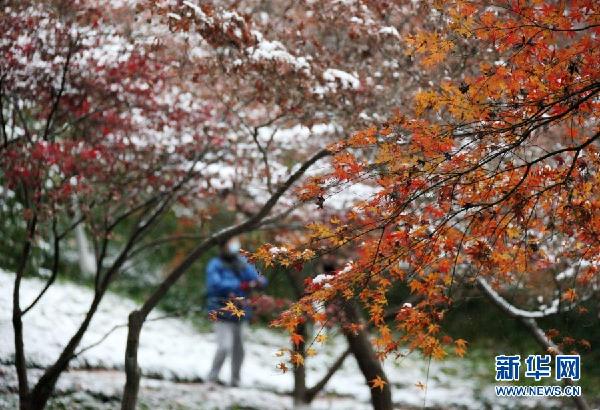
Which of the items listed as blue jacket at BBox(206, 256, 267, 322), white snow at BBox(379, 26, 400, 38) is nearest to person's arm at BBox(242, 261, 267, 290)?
blue jacket at BBox(206, 256, 267, 322)

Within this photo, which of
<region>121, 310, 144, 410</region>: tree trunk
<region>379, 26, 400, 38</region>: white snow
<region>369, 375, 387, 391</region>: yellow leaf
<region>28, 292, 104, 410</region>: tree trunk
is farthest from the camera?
<region>28, 292, 104, 410</region>: tree trunk

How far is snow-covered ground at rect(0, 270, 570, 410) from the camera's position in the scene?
9.00 metres

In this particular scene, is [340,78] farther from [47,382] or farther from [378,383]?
[47,382]

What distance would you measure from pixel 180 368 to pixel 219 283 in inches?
61.3

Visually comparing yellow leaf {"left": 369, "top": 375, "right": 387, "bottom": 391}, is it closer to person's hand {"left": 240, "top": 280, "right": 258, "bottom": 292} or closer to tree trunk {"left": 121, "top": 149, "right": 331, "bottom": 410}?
tree trunk {"left": 121, "top": 149, "right": 331, "bottom": 410}

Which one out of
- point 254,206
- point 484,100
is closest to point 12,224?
point 254,206

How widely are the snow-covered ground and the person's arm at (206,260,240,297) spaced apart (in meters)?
1.26

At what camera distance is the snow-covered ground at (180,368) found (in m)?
9.00

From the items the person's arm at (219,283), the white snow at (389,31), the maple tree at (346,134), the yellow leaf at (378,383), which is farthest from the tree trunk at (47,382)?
the white snow at (389,31)

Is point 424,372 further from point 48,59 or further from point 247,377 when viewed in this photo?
point 48,59

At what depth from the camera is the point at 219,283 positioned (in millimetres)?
9969

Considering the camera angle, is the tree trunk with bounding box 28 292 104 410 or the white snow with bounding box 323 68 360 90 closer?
the white snow with bounding box 323 68 360 90

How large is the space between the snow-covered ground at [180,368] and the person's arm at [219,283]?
1262 mm

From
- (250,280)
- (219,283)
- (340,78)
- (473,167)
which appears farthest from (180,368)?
(473,167)
